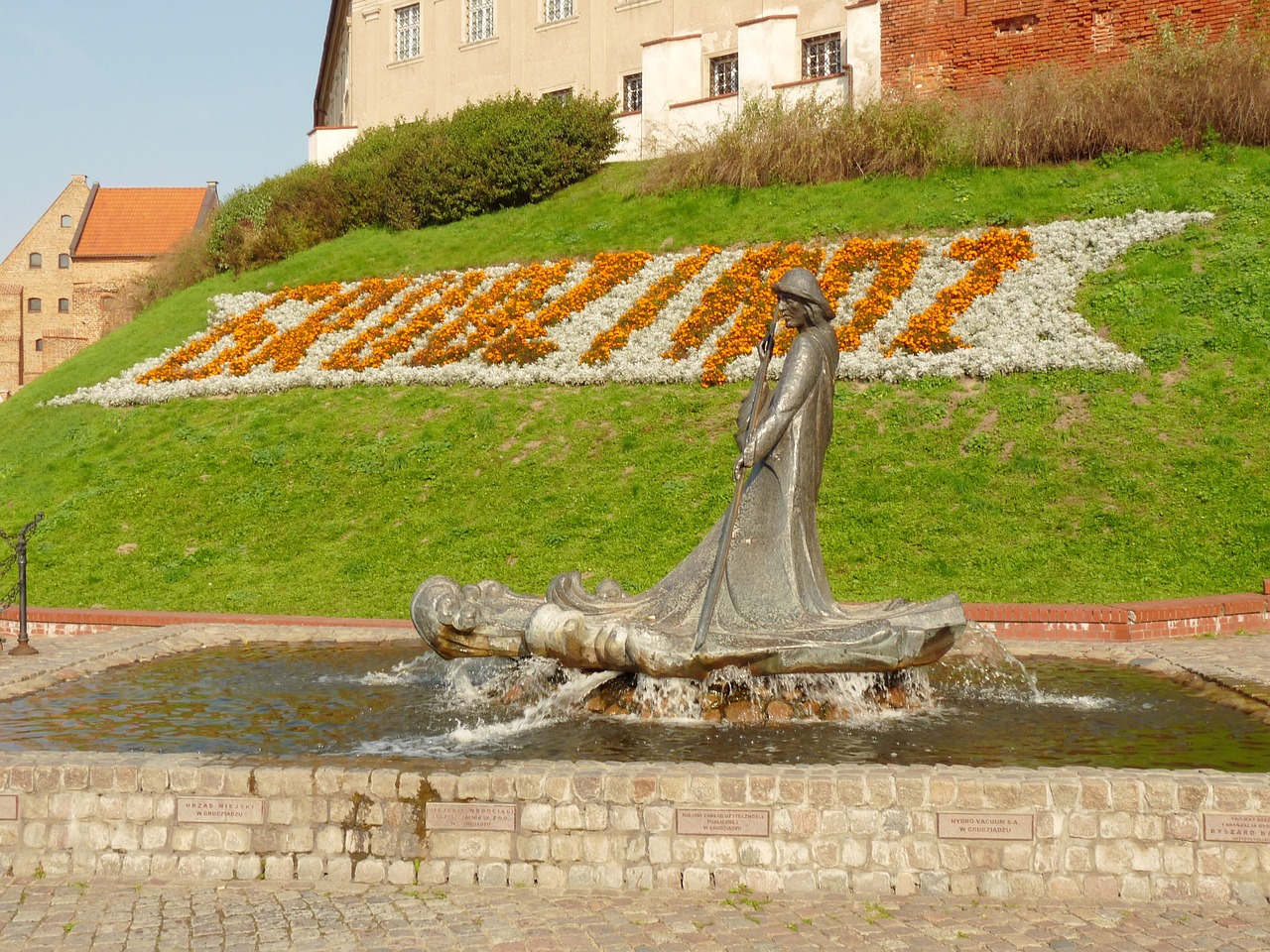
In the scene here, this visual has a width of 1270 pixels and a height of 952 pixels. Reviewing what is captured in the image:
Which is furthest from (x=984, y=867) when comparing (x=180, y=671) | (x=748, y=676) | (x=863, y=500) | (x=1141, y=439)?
(x=1141, y=439)

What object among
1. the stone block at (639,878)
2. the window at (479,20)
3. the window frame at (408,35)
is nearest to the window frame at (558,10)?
the window at (479,20)

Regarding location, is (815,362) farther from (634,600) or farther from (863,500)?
(863,500)

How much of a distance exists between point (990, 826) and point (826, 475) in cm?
904

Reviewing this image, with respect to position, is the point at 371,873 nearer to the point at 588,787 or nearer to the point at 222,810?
the point at 222,810

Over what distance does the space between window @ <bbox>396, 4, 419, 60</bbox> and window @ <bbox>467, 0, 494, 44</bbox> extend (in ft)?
7.46

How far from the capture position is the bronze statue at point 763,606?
692 cm

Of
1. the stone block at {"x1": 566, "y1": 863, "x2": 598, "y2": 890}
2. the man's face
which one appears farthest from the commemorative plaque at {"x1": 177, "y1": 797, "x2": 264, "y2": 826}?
the man's face

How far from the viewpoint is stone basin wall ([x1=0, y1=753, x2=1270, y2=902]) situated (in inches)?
206

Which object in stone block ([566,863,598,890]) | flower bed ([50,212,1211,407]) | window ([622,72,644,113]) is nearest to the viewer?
stone block ([566,863,598,890])

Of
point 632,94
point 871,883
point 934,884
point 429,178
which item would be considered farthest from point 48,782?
point 632,94

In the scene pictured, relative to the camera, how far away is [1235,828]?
17.0 ft

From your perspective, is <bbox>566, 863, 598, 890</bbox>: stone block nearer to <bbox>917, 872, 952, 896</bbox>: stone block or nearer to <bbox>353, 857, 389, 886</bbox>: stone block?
<bbox>353, 857, 389, 886</bbox>: stone block

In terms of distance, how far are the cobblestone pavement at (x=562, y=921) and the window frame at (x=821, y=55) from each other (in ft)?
85.9

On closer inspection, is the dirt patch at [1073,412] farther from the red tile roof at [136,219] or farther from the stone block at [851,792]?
the red tile roof at [136,219]
